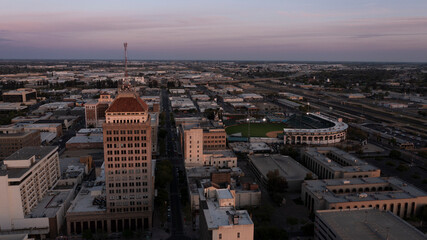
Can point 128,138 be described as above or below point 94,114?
above

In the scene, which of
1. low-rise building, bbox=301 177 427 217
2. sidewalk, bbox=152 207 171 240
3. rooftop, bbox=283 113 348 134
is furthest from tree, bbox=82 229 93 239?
rooftop, bbox=283 113 348 134

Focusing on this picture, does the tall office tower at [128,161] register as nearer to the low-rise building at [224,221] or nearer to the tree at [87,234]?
the tree at [87,234]

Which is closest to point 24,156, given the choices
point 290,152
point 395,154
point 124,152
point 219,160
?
point 124,152

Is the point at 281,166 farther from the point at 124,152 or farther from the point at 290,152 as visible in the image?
the point at 124,152

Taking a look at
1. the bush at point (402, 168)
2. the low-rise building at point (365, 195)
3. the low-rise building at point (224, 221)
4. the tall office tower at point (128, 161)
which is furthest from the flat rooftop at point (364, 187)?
the tall office tower at point (128, 161)

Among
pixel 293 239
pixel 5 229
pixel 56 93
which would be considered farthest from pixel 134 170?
pixel 56 93

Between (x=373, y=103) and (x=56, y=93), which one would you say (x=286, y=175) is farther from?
(x=56, y=93)

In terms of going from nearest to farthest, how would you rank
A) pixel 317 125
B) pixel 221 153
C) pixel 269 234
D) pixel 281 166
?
pixel 269 234 < pixel 281 166 < pixel 221 153 < pixel 317 125

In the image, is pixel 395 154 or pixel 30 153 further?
pixel 395 154

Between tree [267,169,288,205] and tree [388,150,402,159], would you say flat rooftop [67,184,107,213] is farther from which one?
tree [388,150,402,159]
